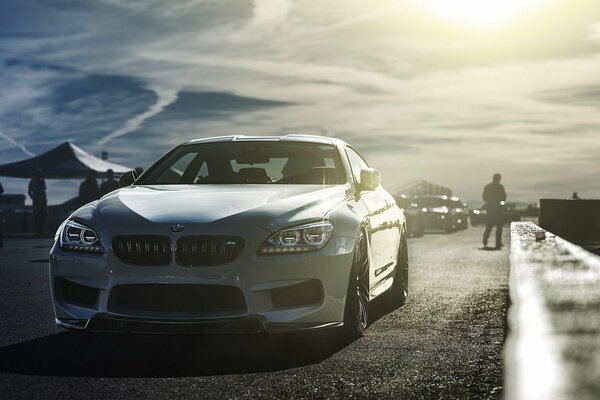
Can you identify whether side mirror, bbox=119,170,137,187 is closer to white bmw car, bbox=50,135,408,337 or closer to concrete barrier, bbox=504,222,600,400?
white bmw car, bbox=50,135,408,337

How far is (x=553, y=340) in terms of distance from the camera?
4.45 feet

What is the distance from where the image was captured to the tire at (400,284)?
8719 millimetres

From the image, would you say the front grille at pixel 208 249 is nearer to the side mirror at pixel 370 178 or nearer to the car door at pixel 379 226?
the car door at pixel 379 226

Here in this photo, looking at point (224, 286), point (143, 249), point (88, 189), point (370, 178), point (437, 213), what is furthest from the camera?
point (437, 213)

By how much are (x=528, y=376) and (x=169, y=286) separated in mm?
4650

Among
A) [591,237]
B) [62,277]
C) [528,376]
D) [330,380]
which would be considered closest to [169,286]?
[62,277]

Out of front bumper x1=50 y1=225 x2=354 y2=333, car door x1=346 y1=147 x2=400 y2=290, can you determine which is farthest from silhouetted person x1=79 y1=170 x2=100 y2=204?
front bumper x1=50 y1=225 x2=354 y2=333

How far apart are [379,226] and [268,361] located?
85.7 inches

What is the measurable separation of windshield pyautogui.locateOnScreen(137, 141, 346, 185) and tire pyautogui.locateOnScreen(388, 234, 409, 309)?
4.54 feet

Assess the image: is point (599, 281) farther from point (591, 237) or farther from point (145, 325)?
point (591, 237)

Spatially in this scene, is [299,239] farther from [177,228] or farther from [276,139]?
[276,139]

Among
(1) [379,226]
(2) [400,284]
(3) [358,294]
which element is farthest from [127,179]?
(2) [400,284]

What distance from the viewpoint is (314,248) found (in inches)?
230

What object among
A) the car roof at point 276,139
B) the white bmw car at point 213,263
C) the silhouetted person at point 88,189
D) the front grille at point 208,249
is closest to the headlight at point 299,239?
the white bmw car at point 213,263
